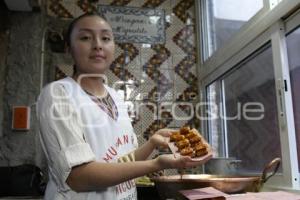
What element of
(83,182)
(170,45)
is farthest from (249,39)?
(83,182)

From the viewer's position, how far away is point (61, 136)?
2.59 ft

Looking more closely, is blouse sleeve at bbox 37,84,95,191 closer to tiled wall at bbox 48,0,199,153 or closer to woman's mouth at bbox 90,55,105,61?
woman's mouth at bbox 90,55,105,61

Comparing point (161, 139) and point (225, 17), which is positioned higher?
point (225, 17)

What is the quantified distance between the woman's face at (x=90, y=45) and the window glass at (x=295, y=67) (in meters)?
0.79

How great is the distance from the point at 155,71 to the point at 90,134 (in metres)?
1.39

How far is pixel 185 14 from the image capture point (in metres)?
2.33

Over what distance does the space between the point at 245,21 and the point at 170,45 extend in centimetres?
68

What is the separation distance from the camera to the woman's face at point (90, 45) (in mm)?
931

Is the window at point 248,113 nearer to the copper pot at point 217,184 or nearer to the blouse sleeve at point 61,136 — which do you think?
the copper pot at point 217,184

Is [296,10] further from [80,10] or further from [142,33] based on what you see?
[80,10]

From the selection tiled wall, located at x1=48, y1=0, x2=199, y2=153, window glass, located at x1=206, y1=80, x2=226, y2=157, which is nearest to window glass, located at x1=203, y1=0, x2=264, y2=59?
tiled wall, located at x1=48, y1=0, x2=199, y2=153

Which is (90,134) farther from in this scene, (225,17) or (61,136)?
(225,17)

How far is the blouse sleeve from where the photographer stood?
0.77 m

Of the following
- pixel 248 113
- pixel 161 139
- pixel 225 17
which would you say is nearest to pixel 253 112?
pixel 248 113
